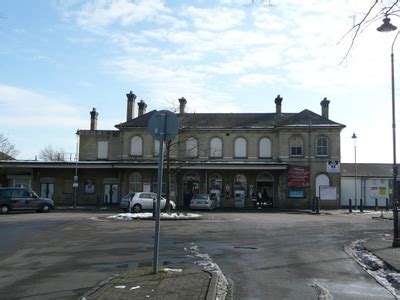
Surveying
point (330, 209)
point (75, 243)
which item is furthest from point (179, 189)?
point (75, 243)

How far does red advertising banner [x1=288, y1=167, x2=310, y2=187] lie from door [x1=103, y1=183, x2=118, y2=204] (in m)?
17.1

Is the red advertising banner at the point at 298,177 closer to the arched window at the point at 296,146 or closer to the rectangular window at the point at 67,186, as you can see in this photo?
the arched window at the point at 296,146

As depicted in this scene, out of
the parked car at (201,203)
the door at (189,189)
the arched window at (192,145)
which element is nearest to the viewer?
the parked car at (201,203)

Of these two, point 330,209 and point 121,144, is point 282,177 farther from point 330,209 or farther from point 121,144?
point 121,144

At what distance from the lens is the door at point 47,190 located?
166ft

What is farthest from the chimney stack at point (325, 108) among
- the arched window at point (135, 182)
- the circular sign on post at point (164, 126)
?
the circular sign on post at point (164, 126)

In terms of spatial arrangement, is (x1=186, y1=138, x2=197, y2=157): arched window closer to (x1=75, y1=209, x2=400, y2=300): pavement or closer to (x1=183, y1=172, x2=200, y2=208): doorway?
(x1=183, y1=172, x2=200, y2=208): doorway

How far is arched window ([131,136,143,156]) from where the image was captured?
5088 cm

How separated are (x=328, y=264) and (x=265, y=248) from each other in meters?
2.94

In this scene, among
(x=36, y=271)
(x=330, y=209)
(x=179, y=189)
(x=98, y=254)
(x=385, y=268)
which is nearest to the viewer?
(x=36, y=271)

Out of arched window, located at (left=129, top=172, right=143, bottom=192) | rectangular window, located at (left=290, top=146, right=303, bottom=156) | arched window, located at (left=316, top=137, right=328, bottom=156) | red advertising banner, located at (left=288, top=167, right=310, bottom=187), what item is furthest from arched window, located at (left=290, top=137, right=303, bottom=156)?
arched window, located at (left=129, top=172, right=143, bottom=192)

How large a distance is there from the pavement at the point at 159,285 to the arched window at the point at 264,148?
39.8 metres

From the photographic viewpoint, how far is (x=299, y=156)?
4775cm

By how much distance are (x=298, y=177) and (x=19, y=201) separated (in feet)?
80.9
